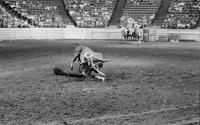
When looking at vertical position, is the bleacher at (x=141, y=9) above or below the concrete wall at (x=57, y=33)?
above

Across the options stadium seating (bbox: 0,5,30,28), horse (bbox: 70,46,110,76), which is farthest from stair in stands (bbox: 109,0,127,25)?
horse (bbox: 70,46,110,76)

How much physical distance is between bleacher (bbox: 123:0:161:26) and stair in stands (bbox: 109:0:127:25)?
52cm

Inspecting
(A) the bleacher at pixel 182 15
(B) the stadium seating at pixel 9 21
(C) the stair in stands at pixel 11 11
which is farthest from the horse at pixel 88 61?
(A) the bleacher at pixel 182 15

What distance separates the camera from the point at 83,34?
43.7 m

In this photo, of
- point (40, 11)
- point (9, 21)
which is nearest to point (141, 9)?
point (40, 11)

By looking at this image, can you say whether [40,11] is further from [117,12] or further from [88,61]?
[88,61]

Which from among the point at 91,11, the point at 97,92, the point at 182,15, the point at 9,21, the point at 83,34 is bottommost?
the point at 83,34

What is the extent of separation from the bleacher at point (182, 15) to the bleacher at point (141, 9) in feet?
6.08

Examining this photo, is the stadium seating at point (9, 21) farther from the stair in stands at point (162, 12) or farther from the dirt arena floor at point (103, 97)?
the dirt arena floor at point (103, 97)

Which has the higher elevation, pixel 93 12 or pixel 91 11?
pixel 91 11

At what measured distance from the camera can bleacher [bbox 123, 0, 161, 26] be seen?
4519cm

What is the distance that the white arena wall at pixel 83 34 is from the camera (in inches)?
1608

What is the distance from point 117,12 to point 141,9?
2968 millimetres

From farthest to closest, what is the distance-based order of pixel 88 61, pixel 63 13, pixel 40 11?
pixel 63 13 → pixel 40 11 → pixel 88 61
